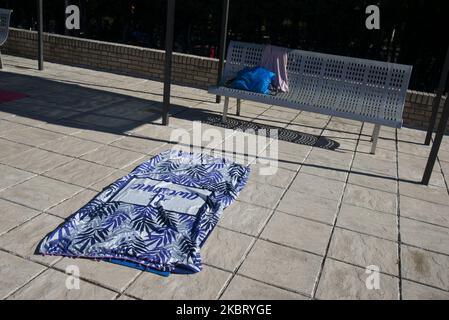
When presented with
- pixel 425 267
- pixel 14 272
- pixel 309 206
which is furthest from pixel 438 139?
pixel 14 272

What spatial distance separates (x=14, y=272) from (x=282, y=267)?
1928 millimetres

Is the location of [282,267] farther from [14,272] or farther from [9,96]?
[9,96]

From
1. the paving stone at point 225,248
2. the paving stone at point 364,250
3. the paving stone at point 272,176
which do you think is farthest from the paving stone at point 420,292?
the paving stone at point 272,176

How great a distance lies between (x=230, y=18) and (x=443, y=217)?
25.0 feet

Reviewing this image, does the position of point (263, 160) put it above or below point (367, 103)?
below

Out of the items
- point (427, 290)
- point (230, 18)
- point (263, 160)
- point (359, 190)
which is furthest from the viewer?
point (230, 18)

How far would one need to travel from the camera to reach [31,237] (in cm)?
332

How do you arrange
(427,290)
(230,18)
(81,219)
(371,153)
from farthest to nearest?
(230,18), (371,153), (81,219), (427,290)

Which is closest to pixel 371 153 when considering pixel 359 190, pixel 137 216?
pixel 359 190

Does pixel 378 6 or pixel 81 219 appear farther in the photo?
pixel 378 6

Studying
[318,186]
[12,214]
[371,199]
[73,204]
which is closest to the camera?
[12,214]
